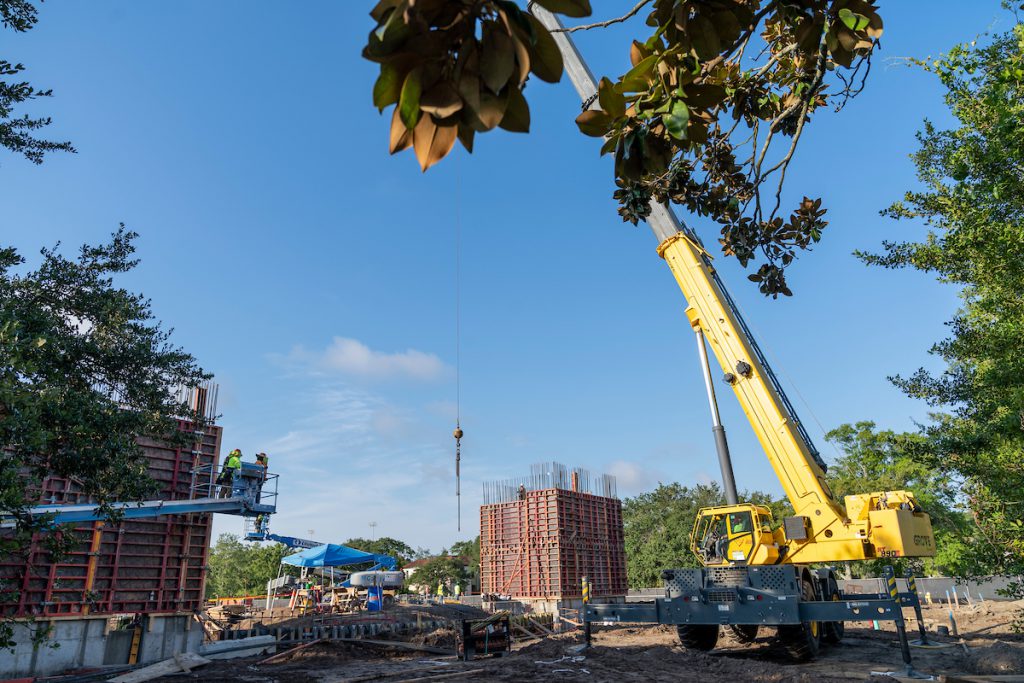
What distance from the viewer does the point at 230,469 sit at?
15.5m

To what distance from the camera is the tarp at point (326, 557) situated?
808 inches

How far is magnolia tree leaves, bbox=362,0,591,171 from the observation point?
124cm

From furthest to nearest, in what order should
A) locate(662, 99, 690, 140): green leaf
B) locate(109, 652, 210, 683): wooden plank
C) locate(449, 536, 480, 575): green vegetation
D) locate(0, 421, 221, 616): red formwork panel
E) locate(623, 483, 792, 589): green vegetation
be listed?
locate(449, 536, 480, 575): green vegetation, locate(623, 483, 792, 589): green vegetation, locate(0, 421, 221, 616): red formwork panel, locate(109, 652, 210, 683): wooden plank, locate(662, 99, 690, 140): green leaf

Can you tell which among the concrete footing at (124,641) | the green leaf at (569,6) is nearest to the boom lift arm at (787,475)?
the green leaf at (569,6)

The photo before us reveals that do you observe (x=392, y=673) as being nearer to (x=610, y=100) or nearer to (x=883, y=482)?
(x=610, y=100)

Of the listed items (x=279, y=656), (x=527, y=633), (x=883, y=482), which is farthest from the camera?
(x=883, y=482)

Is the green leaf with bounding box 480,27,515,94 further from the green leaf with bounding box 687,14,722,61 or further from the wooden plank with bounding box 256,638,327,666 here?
the wooden plank with bounding box 256,638,327,666

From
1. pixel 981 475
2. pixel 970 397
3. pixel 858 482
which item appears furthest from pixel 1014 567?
pixel 858 482

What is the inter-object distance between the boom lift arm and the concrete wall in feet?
42.1

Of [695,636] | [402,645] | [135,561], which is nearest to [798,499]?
[695,636]

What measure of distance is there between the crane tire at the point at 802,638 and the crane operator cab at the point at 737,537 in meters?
0.78

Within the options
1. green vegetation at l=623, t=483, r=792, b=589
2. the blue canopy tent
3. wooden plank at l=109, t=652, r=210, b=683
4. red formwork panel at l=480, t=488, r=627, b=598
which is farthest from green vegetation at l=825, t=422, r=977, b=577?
wooden plank at l=109, t=652, r=210, b=683

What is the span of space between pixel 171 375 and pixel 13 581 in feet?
17.9

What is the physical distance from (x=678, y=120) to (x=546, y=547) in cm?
2409
